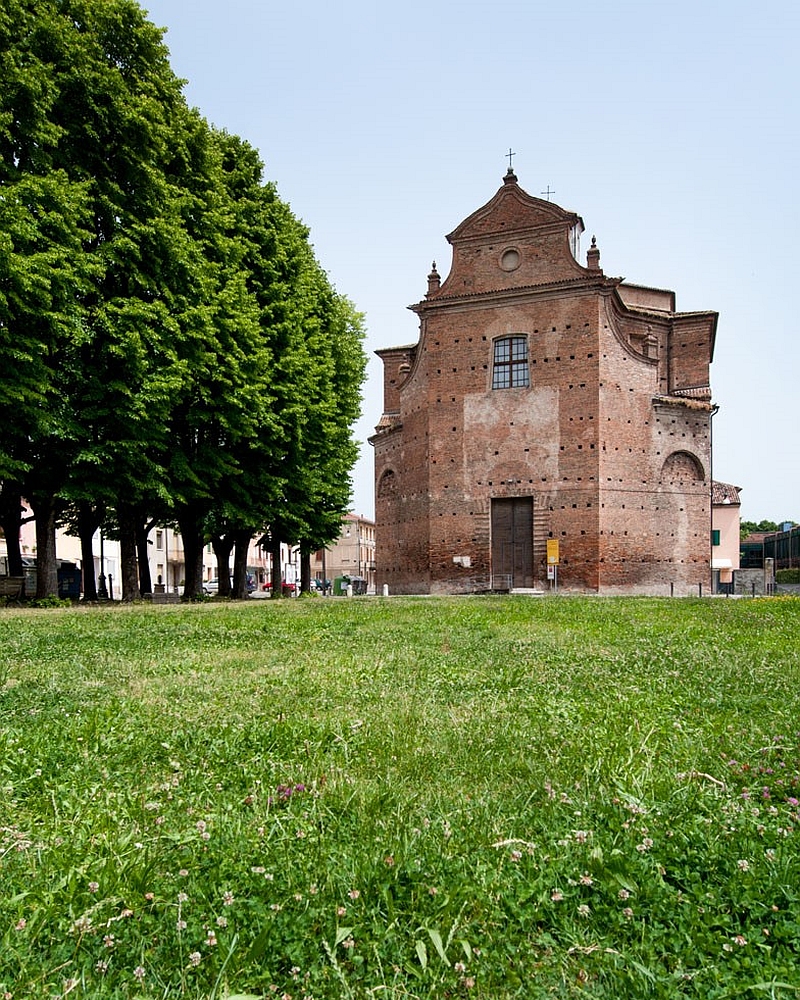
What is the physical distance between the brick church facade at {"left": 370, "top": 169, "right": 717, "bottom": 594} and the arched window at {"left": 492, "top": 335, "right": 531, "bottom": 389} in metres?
0.05

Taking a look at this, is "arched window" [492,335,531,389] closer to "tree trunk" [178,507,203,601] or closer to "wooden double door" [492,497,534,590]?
"wooden double door" [492,497,534,590]

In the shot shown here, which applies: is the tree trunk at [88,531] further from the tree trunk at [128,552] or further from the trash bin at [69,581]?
the tree trunk at [128,552]

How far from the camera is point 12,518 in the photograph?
2261 cm

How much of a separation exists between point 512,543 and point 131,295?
19742 millimetres

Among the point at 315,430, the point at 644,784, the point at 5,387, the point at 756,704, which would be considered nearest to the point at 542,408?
the point at 315,430

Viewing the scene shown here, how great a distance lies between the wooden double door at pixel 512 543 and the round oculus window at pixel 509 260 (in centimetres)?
1039

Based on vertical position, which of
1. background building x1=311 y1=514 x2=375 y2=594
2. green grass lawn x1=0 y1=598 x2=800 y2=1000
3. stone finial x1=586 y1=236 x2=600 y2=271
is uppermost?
stone finial x1=586 y1=236 x2=600 y2=271

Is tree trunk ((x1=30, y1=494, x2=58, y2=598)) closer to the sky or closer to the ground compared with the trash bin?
closer to the sky

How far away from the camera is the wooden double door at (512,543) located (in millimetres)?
32281

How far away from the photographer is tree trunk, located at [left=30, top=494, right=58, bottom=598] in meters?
19.0

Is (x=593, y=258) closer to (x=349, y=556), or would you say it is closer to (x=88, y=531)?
(x=88, y=531)

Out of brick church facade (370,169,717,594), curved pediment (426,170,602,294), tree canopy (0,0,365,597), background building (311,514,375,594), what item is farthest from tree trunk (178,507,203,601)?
background building (311,514,375,594)

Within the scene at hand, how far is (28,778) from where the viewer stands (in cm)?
362

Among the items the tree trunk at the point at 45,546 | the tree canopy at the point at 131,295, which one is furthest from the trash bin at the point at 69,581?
the tree trunk at the point at 45,546
